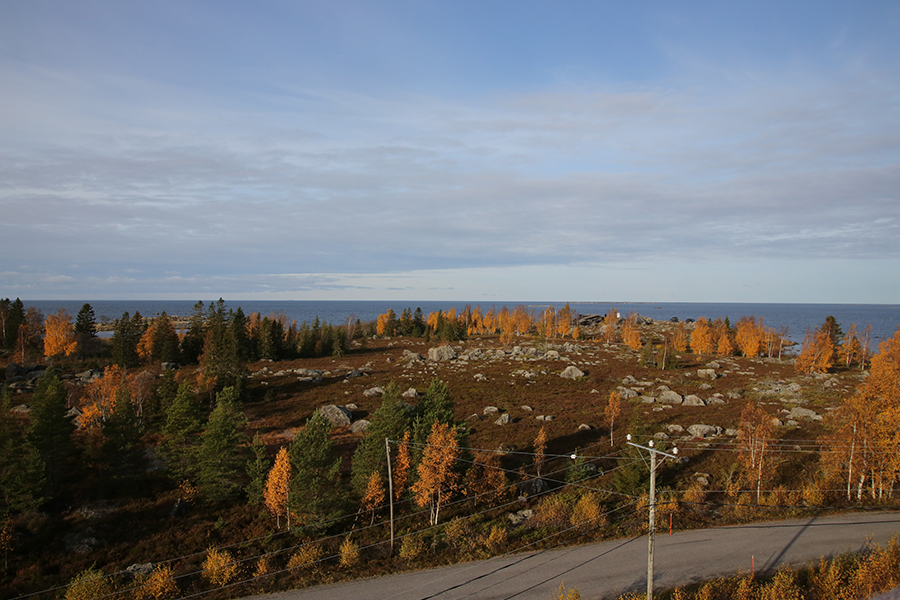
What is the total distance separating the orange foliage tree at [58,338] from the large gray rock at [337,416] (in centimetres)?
5900

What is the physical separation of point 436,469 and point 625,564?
1247 centimetres

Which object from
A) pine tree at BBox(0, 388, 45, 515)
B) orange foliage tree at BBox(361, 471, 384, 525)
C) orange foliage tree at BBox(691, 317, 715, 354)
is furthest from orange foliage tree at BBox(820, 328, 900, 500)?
orange foliage tree at BBox(691, 317, 715, 354)

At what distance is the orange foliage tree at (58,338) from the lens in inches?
3031

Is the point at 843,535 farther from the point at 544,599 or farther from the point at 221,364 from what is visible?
the point at 221,364

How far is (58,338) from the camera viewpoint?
3049 inches

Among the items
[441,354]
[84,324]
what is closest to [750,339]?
[441,354]

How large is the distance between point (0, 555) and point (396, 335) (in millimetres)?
115273

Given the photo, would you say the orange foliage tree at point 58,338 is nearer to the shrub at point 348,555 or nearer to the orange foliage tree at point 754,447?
the shrub at point 348,555

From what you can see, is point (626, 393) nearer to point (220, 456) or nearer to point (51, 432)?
point (220, 456)

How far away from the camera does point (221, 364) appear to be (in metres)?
59.2

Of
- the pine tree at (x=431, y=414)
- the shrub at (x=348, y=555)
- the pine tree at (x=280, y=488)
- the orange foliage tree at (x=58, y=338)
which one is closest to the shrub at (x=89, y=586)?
the pine tree at (x=280, y=488)

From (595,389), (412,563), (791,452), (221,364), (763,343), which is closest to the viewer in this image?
(412,563)

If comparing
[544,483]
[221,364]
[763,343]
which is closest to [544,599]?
[544,483]

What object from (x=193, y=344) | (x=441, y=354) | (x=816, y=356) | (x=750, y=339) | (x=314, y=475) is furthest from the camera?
(x=750, y=339)
